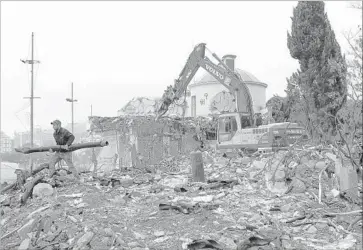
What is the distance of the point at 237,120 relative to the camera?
52.7ft

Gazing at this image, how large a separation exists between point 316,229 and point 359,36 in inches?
177

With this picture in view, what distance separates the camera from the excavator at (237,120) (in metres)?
15.1

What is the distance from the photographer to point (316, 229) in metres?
6.80

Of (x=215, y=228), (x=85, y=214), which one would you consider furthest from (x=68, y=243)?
(x=215, y=228)

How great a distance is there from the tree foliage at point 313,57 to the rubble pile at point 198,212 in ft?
33.6

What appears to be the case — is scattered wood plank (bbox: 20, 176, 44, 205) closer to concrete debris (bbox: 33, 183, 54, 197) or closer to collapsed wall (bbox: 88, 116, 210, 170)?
concrete debris (bbox: 33, 183, 54, 197)

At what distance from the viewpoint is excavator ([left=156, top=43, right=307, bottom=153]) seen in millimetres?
15062

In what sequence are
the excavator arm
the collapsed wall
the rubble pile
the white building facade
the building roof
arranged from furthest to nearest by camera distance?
1. the building roof
2. the white building facade
3. the excavator arm
4. the collapsed wall
5. the rubble pile

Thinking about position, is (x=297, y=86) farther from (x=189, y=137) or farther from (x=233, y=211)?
(x=233, y=211)

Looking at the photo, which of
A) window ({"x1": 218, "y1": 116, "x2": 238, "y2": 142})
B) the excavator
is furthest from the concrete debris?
window ({"x1": 218, "y1": 116, "x2": 238, "y2": 142})

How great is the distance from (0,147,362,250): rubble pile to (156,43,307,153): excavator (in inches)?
166

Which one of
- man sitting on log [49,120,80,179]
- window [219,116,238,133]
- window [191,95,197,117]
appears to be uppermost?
window [191,95,197,117]

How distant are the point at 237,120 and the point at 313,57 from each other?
Result: 286 inches

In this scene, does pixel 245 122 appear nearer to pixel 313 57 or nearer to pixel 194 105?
pixel 313 57
